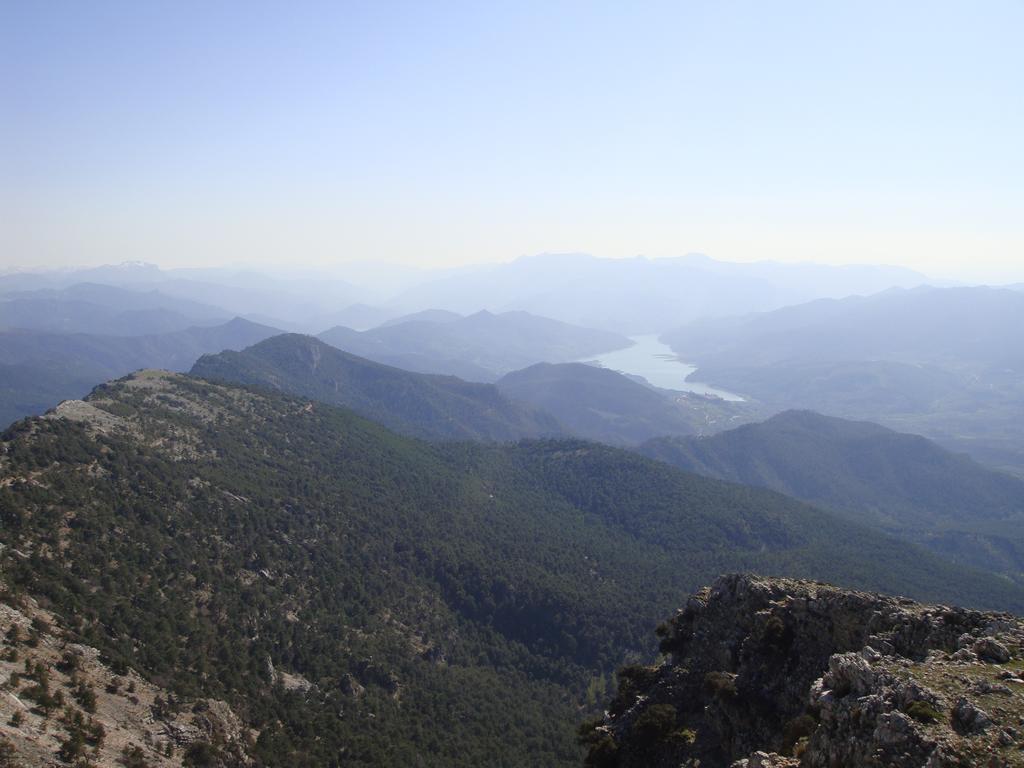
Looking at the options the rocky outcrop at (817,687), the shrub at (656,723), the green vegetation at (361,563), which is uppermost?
the rocky outcrop at (817,687)

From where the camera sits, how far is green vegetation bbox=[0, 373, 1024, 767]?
4734cm

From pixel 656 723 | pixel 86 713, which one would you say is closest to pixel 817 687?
pixel 656 723

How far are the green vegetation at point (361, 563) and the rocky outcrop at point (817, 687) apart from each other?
26.3 metres

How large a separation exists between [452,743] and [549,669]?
24.5 metres

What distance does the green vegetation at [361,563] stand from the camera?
1864 inches

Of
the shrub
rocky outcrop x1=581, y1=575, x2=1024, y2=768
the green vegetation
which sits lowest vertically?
the green vegetation

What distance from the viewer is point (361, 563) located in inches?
3152

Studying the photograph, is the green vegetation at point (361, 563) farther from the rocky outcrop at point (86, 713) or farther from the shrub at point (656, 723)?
the shrub at point (656, 723)

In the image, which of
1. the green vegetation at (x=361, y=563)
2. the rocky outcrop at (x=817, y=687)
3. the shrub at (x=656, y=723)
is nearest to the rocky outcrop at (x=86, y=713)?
the green vegetation at (x=361, y=563)

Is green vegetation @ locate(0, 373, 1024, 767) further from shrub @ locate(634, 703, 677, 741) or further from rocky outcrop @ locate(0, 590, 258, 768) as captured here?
shrub @ locate(634, 703, 677, 741)

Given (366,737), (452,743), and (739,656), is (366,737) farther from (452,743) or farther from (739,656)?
(739,656)

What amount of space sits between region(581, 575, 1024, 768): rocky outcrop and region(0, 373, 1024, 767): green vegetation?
86.2 ft

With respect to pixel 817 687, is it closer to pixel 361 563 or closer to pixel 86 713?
pixel 86 713

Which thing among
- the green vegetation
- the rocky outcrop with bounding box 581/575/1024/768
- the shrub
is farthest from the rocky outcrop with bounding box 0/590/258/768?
the shrub
